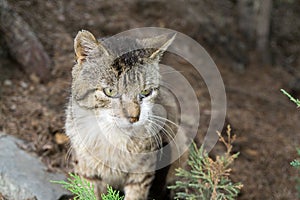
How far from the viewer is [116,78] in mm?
3588

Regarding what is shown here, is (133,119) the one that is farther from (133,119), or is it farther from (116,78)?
(116,78)

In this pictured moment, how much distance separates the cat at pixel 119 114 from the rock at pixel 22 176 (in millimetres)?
336

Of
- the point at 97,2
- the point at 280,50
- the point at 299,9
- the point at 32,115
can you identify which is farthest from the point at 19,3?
the point at 299,9

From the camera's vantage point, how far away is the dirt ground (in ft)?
16.2

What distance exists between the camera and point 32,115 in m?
4.98

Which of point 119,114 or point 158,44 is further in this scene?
Result: point 158,44

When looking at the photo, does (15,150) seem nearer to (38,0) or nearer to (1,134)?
(1,134)

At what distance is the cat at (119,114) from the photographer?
358 centimetres

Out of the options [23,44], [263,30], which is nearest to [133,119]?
[23,44]

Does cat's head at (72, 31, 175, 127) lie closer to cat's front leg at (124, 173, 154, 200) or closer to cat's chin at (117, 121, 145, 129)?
cat's chin at (117, 121, 145, 129)

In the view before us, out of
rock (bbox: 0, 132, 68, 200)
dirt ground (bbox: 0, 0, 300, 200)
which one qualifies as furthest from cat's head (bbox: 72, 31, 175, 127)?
dirt ground (bbox: 0, 0, 300, 200)

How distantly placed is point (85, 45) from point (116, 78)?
356 mm

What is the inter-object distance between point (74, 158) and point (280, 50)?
480 cm

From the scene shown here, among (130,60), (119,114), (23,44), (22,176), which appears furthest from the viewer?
(23,44)
